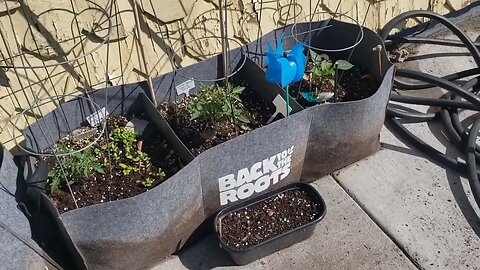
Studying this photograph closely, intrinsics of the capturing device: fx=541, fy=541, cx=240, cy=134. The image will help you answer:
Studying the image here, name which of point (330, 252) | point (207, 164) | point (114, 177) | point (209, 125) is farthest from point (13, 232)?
point (330, 252)

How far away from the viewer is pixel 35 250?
1.62 meters

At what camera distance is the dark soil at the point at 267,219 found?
182 centimetres

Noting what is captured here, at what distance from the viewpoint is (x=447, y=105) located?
2.19m

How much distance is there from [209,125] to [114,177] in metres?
0.39

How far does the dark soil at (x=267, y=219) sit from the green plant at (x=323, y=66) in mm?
487

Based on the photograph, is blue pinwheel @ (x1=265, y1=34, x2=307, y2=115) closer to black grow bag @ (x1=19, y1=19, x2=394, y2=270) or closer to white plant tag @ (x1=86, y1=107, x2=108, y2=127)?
black grow bag @ (x1=19, y1=19, x2=394, y2=270)

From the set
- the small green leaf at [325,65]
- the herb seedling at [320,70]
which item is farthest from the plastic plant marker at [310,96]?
the small green leaf at [325,65]

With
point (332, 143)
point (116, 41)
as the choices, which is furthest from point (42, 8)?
point (332, 143)

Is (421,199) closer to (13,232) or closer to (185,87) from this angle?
(185,87)

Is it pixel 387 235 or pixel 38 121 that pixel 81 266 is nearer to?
pixel 38 121

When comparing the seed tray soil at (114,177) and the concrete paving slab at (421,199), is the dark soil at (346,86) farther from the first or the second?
the seed tray soil at (114,177)

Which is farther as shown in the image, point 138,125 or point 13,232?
point 138,125

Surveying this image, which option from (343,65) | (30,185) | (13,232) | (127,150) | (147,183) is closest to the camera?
(13,232)

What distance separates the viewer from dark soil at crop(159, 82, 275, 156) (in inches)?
76.8
